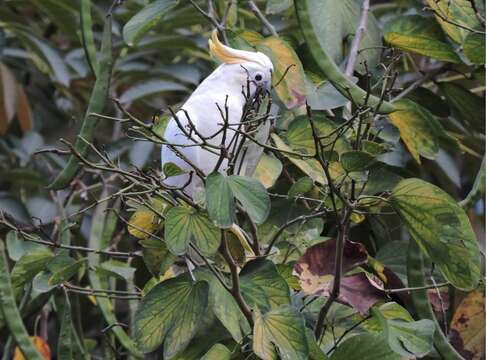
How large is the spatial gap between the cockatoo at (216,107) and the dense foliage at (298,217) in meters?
0.03

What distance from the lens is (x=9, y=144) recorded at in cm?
218

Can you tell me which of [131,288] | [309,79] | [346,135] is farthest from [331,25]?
[131,288]

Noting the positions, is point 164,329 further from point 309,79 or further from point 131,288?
point 309,79

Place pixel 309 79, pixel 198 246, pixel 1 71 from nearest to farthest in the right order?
pixel 198 246, pixel 309 79, pixel 1 71

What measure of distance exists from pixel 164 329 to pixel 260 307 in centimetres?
11

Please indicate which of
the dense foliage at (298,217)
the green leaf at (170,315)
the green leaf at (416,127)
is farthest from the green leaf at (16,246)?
the green leaf at (416,127)

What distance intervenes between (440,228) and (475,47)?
1.35ft

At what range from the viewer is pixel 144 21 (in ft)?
4.33

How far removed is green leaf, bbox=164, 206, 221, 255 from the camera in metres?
0.98

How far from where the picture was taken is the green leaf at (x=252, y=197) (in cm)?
98

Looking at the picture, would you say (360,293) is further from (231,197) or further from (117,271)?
(117,271)

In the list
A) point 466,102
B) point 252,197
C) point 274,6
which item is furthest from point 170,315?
point 466,102

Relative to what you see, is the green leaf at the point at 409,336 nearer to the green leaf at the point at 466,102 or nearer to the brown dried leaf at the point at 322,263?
the brown dried leaf at the point at 322,263

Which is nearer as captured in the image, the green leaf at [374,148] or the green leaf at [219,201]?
the green leaf at [219,201]
